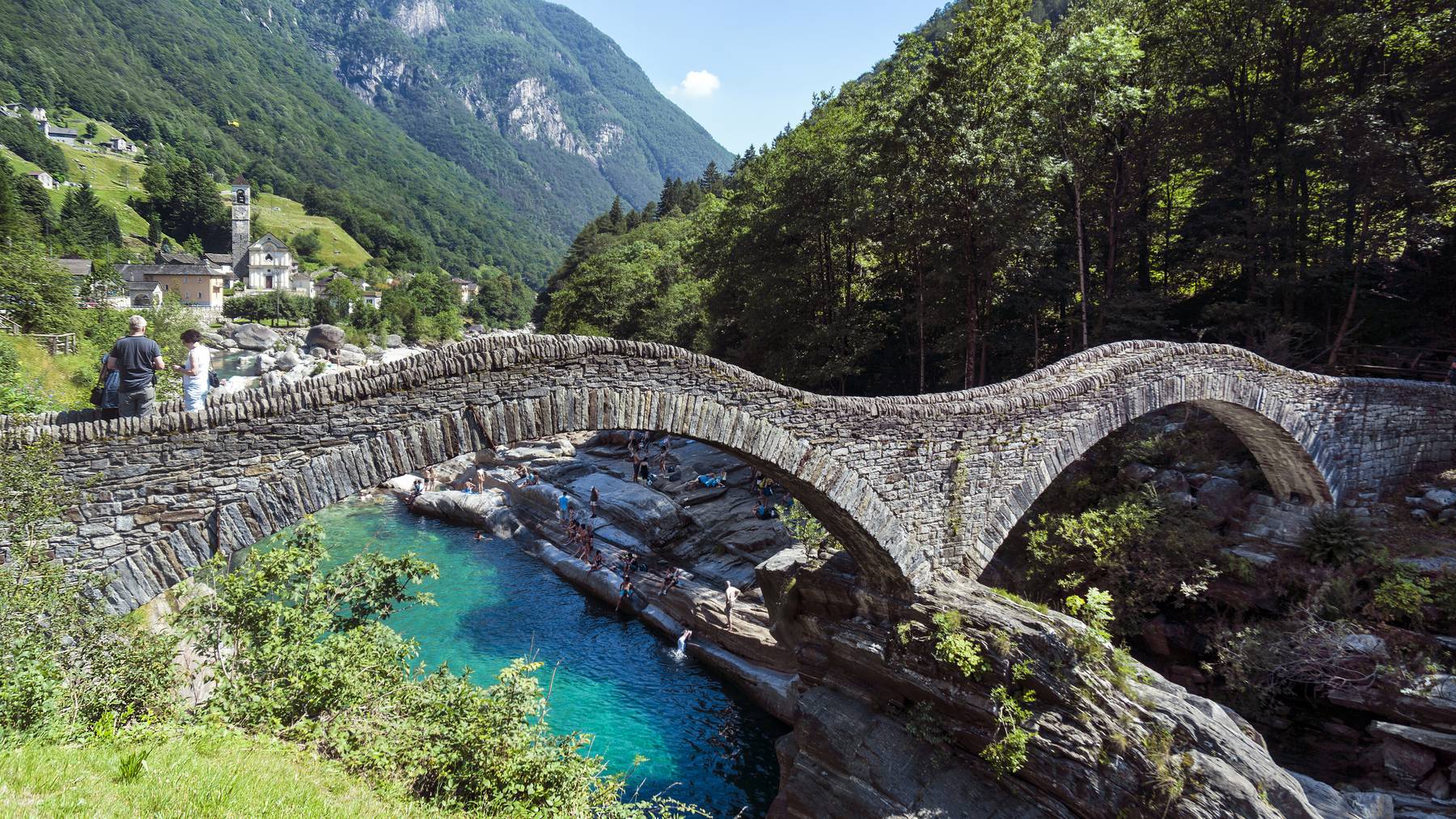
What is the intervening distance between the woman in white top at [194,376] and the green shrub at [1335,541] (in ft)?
62.8

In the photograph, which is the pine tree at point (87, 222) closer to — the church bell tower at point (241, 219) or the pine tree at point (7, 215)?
the church bell tower at point (241, 219)

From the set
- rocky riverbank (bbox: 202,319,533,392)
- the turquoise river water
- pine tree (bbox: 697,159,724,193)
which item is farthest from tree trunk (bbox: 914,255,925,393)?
pine tree (bbox: 697,159,724,193)

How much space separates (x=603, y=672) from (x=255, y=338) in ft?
226

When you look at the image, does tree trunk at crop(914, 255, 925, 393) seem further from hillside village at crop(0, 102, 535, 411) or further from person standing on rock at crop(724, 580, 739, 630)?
hillside village at crop(0, 102, 535, 411)

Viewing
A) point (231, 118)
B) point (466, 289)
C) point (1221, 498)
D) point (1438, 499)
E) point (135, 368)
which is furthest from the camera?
point (231, 118)

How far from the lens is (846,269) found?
26.3 m

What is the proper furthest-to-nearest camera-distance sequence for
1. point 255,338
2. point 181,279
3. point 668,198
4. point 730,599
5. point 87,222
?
point 668,198 → point 87,222 → point 181,279 → point 255,338 → point 730,599

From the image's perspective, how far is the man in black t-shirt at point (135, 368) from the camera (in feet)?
23.9

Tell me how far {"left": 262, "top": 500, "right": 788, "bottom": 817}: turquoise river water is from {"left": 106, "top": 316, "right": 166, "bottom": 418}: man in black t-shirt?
8.27 m

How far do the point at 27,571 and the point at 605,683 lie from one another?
1276 cm

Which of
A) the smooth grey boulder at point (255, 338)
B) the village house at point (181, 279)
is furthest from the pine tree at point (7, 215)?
the village house at point (181, 279)

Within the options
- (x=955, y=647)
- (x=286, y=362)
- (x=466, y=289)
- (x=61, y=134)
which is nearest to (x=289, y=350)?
(x=286, y=362)

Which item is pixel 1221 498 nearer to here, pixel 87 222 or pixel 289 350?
pixel 289 350

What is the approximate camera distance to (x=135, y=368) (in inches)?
288
